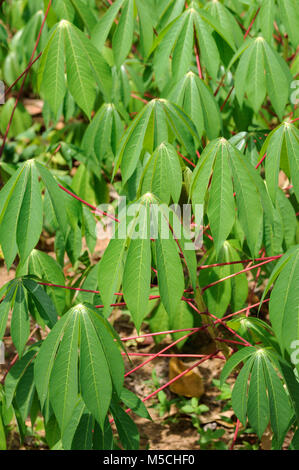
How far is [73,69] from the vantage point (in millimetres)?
1833

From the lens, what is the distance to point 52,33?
1879 millimetres

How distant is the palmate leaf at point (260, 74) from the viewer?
193 centimetres

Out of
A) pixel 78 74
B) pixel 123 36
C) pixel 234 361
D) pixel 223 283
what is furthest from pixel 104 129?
pixel 234 361

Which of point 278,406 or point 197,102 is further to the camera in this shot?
point 197,102

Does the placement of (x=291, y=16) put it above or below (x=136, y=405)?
above

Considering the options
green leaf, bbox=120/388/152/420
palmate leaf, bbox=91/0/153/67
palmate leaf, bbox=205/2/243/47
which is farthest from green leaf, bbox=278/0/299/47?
green leaf, bbox=120/388/152/420

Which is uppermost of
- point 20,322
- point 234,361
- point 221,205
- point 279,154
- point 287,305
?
point 279,154

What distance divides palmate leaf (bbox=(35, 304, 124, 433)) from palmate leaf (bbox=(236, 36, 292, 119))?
93 centimetres

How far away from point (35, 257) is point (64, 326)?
0.60 meters

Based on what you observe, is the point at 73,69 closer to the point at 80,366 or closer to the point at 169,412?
the point at 80,366

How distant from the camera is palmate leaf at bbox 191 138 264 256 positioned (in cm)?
146

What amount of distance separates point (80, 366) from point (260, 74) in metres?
1.13

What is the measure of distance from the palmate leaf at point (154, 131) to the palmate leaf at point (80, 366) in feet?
1.58

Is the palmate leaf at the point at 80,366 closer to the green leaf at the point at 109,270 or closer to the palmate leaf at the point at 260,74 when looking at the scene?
the green leaf at the point at 109,270
